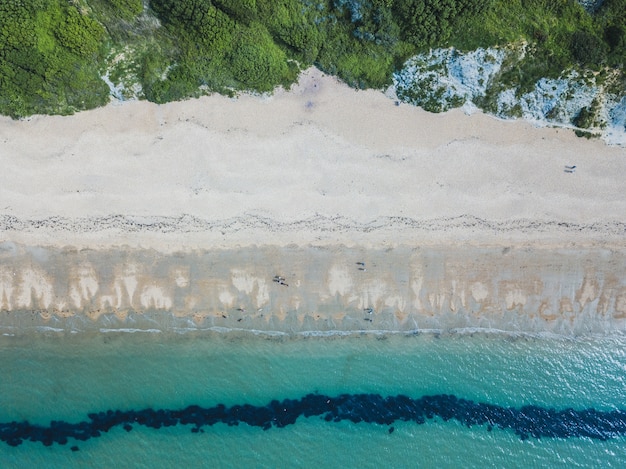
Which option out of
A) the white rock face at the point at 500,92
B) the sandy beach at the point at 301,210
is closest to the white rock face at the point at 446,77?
the white rock face at the point at 500,92

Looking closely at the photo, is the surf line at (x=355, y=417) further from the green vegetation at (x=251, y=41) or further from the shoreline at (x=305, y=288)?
the green vegetation at (x=251, y=41)

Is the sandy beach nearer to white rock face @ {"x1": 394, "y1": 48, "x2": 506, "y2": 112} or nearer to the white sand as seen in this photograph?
the white sand

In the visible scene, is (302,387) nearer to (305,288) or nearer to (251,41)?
(305,288)

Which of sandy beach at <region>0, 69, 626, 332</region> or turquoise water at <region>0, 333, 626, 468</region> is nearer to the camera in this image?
sandy beach at <region>0, 69, 626, 332</region>

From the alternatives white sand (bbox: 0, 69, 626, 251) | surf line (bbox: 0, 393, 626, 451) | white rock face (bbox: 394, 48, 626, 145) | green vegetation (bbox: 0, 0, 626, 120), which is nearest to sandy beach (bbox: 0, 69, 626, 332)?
white sand (bbox: 0, 69, 626, 251)

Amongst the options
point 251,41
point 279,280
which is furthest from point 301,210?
point 251,41

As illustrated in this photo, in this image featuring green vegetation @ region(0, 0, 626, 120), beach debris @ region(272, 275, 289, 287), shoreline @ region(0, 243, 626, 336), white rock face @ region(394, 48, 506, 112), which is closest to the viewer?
green vegetation @ region(0, 0, 626, 120)
